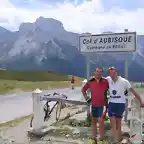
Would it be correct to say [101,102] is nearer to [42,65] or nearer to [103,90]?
[103,90]

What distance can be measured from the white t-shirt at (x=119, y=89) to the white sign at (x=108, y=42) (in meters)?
3.19

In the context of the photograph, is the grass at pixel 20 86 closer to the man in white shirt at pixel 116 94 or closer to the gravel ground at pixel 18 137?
the gravel ground at pixel 18 137

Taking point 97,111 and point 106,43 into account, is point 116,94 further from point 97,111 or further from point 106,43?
point 106,43

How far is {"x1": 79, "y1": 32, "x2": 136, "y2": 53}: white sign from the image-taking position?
10859mm

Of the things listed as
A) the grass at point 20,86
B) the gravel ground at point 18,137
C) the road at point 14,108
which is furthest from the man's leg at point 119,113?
the grass at point 20,86

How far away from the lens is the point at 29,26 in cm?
9988

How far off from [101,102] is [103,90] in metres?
0.28

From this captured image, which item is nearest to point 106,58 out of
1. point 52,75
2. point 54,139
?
point 54,139

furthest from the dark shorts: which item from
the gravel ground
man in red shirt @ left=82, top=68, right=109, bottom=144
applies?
the gravel ground

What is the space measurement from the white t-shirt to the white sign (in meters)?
3.19

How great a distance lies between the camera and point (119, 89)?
782cm

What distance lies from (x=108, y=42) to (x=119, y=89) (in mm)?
3626

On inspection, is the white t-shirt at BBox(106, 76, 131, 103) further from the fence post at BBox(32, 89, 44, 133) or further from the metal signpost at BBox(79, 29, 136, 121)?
the metal signpost at BBox(79, 29, 136, 121)

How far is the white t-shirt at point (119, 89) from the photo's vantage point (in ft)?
25.7
